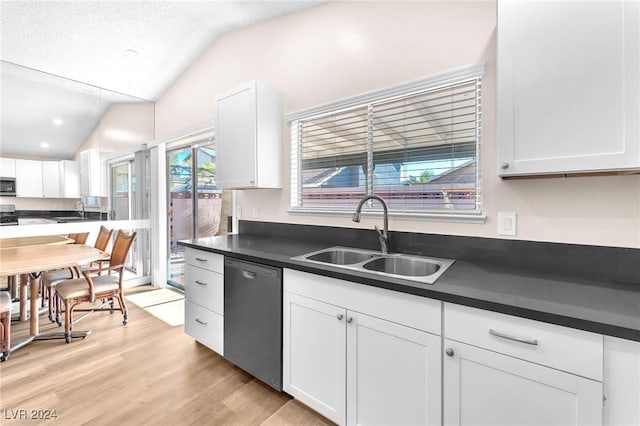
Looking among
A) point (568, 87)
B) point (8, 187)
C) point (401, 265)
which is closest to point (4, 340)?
point (8, 187)

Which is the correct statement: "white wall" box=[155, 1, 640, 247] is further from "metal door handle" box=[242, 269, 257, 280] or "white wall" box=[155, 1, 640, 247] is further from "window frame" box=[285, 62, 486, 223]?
"metal door handle" box=[242, 269, 257, 280]

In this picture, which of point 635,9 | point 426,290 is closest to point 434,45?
point 635,9

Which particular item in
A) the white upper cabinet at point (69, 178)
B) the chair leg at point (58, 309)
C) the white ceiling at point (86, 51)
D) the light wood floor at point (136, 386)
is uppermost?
the white ceiling at point (86, 51)

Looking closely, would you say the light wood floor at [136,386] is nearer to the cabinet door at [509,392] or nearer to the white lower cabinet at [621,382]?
the cabinet door at [509,392]

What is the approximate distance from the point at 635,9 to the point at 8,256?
13.7 feet

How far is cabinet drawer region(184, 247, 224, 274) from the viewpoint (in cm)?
211

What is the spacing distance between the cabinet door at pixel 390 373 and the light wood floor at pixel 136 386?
0.40 m

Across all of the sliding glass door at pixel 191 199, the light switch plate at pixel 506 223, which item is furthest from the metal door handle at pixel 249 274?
the sliding glass door at pixel 191 199

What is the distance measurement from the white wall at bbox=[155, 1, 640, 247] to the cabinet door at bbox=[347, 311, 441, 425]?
750 mm

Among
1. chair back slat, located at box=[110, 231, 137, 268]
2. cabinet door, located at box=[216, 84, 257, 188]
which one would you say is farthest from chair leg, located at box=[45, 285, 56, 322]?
cabinet door, located at box=[216, 84, 257, 188]

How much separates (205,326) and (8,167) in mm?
2876

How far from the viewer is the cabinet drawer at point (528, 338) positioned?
91cm

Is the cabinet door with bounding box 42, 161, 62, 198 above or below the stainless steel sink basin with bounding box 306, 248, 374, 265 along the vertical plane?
above

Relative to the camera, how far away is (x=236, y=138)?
2475 millimetres
